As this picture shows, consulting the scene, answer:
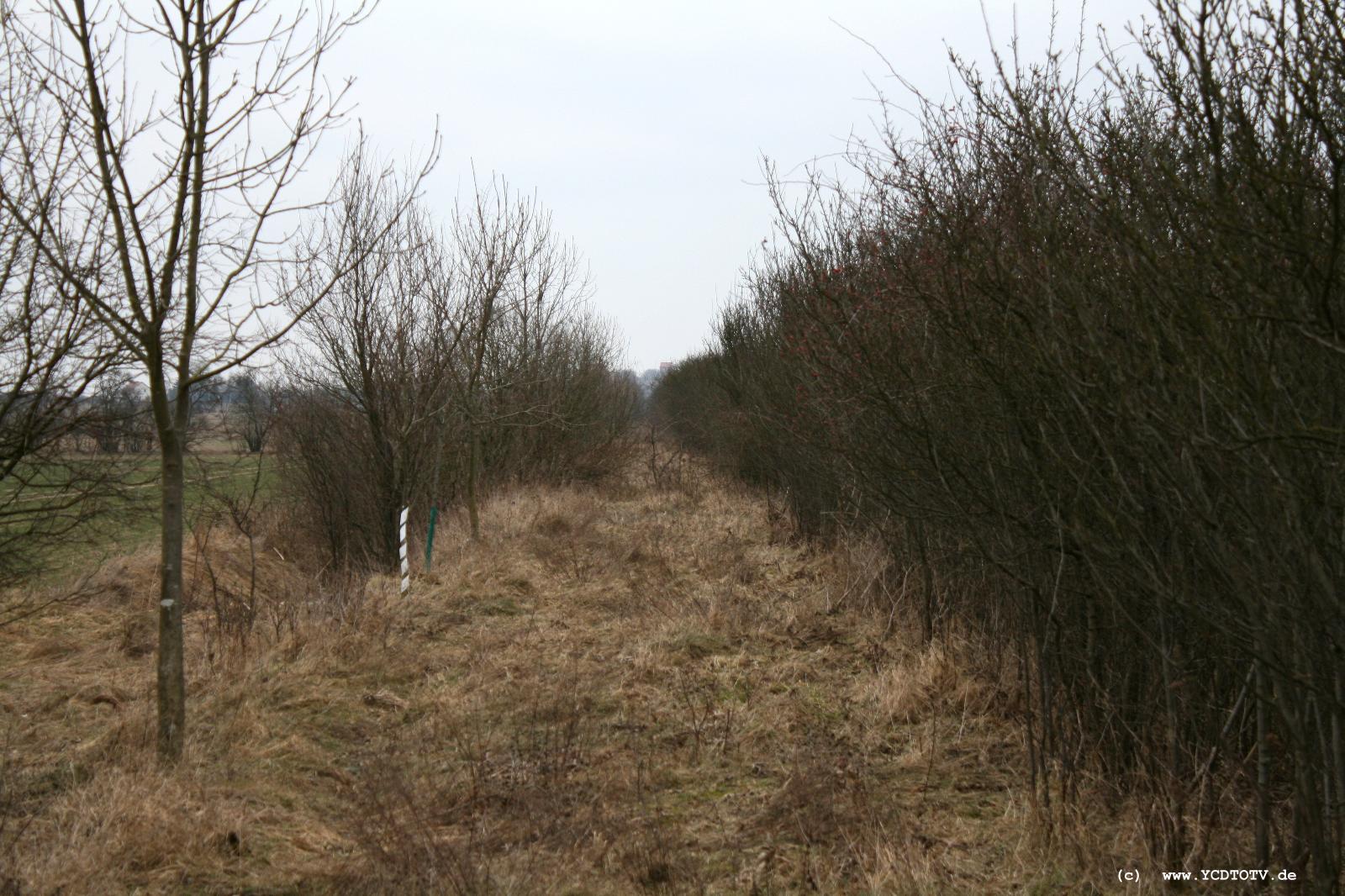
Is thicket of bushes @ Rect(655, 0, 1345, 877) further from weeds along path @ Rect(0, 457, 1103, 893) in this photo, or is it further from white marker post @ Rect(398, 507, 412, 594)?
white marker post @ Rect(398, 507, 412, 594)

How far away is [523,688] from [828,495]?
559cm

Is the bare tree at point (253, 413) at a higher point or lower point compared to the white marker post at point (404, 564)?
higher

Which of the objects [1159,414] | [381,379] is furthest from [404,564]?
[1159,414]

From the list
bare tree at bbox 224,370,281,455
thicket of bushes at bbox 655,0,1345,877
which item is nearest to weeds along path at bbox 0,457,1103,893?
thicket of bushes at bbox 655,0,1345,877

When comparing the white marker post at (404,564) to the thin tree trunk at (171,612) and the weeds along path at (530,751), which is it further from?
the thin tree trunk at (171,612)

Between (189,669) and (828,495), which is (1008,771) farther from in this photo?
(828,495)

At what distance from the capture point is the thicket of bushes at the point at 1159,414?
95.4 inches

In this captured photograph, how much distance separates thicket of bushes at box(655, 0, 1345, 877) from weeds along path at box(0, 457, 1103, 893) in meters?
0.71

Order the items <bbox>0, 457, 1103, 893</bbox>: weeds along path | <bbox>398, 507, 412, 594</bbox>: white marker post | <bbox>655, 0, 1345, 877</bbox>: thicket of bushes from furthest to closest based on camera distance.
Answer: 1. <bbox>398, 507, 412, 594</bbox>: white marker post
2. <bbox>0, 457, 1103, 893</bbox>: weeds along path
3. <bbox>655, 0, 1345, 877</bbox>: thicket of bushes

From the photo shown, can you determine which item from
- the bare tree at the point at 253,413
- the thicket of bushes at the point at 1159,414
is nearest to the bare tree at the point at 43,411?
the bare tree at the point at 253,413

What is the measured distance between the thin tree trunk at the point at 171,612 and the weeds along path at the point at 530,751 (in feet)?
0.56

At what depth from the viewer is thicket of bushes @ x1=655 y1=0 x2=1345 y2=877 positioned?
2.42 meters

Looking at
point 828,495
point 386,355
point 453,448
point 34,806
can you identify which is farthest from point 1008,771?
point 453,448

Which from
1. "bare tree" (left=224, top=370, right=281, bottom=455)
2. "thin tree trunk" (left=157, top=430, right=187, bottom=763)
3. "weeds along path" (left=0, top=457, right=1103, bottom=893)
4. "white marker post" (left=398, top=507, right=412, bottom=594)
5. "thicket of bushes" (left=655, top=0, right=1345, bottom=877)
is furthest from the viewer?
"white marker post" (left=398, top=507, right=412, bottom=594)
